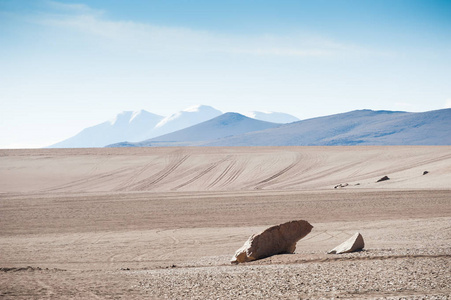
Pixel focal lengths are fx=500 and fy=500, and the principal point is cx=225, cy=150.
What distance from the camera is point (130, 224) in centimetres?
1819

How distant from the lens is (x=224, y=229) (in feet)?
54.4

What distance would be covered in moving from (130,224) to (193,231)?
298 cm

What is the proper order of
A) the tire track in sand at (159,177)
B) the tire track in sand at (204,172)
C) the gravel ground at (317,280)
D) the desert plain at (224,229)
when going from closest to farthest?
the gravel ground at (317,280)
the desert plain at (224,229)
the tire track in sand at (159,177)
the tire track in sand at (204,172)

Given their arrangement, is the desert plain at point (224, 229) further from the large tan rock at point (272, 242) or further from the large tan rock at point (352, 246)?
the large tan rock at point (272, 242)

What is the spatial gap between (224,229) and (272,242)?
5345 mm

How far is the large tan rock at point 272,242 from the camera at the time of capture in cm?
1088

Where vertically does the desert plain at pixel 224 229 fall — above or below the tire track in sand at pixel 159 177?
below

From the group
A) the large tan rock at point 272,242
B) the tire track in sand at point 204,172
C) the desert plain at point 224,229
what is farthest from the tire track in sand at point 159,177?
the large tan rock at point 272,242

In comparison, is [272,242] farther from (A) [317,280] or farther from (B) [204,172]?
(B) [204,172]

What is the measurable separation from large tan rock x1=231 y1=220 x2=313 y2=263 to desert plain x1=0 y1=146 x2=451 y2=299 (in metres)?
0.36

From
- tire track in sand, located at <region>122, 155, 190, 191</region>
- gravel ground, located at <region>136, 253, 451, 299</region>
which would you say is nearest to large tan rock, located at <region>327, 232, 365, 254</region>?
gravel ground, located at <region>136, 253, 451, 299</region>

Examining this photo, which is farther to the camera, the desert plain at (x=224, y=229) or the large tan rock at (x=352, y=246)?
the large tan rock at (x=352, y=246)

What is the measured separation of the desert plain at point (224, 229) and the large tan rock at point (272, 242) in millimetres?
357

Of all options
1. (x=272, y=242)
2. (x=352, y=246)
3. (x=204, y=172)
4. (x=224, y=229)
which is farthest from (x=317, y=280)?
(x=204, y=172)
